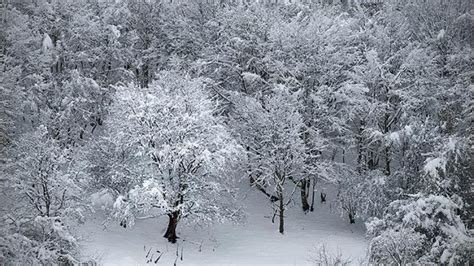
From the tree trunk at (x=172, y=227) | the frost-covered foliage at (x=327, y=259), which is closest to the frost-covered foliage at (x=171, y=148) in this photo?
the tree trunk at (x=172, y=227)

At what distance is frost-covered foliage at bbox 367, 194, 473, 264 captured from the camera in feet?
60.6

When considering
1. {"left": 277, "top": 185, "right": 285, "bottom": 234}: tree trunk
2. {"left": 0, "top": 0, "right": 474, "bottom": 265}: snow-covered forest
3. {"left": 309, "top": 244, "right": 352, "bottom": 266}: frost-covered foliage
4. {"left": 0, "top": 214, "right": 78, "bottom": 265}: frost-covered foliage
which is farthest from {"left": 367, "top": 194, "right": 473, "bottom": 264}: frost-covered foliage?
{"left": 0, "top": 214, "right": 78, "bottom": 265}: frost-covered foliage

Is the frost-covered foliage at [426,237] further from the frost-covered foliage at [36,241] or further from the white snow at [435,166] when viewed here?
the frost-covered foliage at [36,241]

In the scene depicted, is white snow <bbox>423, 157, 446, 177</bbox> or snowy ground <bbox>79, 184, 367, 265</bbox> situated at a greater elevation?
white snow <bbox>423, 157, 446, 177</bbox>

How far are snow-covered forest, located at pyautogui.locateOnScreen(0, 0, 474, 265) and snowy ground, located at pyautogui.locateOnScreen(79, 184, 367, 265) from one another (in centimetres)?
13

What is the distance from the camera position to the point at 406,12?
36.1 m

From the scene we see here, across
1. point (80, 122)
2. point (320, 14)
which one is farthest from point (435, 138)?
point (80, 122)

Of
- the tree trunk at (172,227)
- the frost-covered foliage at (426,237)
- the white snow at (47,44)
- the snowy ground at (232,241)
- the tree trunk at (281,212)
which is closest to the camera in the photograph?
the frost-covered foliage at (426,237)

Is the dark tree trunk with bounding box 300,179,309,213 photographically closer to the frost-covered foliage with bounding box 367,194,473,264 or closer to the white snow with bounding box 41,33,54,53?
the frost-covered foliage with bounding box 367,194,473,264

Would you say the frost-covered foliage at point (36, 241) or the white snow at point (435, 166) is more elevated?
the white snow at point (435, 166)

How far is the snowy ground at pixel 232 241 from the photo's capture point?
23875 mm

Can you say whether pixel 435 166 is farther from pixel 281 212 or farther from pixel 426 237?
pixel 281 212

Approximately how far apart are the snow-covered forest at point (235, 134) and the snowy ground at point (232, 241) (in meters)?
0.13

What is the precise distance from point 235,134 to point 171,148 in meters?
5.90
